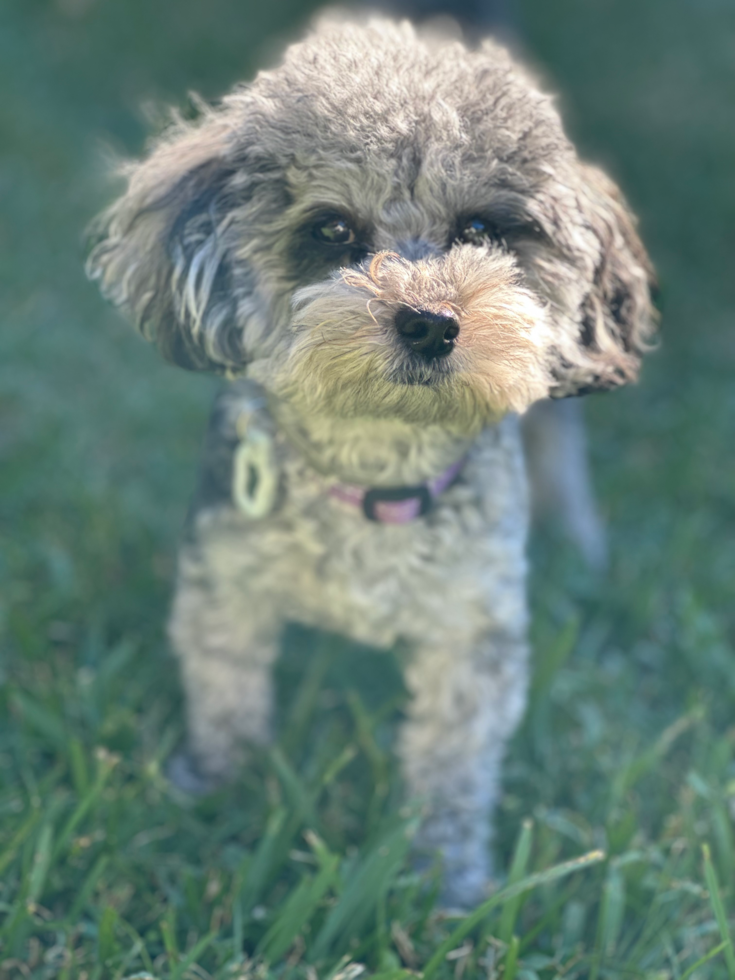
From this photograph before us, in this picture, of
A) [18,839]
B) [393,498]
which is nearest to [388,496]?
[393,498]

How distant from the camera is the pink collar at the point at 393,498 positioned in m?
2.36

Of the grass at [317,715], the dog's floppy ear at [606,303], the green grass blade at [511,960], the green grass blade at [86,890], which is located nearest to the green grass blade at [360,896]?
the grass at [317,715]

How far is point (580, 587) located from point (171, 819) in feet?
5.43

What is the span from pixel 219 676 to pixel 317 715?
0.39m

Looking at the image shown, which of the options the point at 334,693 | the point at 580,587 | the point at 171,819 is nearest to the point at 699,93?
the point at 580,587

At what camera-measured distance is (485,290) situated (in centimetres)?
196

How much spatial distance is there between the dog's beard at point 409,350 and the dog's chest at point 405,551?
410mm

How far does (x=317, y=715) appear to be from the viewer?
3010 mm

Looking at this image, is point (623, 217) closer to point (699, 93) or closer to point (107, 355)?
point (107, 355)

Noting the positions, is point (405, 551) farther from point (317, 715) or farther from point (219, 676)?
point (317, 715)

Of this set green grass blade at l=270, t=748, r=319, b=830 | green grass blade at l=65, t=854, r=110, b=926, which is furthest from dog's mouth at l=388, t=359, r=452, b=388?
green grass blade at l=65, t=854, r=110, b=926

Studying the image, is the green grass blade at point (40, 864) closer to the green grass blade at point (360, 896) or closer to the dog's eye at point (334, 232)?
the green grass blade at point (360, 896)

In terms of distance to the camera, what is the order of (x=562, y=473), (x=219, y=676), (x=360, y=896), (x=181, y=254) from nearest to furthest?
(x=181, y=254)
(x=360, y=896)
(x=219, y=676)
(x=562, y=473)

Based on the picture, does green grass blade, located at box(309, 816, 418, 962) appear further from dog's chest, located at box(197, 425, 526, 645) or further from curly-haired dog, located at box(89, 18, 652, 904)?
dog's chest, located at box(197, 425, 526, 645)
